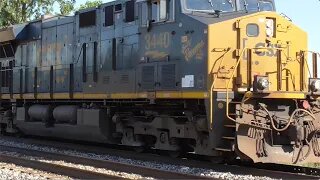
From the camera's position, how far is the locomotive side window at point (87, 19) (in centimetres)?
1409

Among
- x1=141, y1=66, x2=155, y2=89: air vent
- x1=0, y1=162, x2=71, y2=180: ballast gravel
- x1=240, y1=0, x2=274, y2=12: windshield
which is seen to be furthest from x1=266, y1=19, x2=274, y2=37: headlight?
x1=0, y1=162, x2=71, y2=180: ballast gravel

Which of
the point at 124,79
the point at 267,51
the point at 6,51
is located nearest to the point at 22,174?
the point at 124,79

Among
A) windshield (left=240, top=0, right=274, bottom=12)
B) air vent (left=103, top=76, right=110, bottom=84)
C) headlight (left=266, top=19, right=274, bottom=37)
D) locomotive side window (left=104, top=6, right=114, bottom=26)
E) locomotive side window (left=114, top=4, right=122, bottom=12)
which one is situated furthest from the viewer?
locomotive side window (left=104, top=6, right=114, bottom=26)

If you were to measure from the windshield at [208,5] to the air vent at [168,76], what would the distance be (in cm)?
135

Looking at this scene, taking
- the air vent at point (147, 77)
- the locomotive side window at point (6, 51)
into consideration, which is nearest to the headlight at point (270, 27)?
the air vent at point (147, 77)

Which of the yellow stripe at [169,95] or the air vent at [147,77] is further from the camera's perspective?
the air vent at [147,77]

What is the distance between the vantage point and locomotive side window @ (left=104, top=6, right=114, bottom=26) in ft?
43.6

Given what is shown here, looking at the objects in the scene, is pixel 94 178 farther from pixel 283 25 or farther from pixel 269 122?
pixel 283 25

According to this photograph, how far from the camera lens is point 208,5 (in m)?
10.7

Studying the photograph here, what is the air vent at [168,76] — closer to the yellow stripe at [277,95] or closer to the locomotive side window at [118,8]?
the yellow stripe at [277,95]

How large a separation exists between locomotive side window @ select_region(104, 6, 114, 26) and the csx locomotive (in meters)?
0.03

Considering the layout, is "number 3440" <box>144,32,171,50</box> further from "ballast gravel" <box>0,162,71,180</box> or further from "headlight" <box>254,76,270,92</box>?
"ballast gravel" <box>0,162,71,180</box>

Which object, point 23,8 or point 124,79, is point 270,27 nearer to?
point 124,79

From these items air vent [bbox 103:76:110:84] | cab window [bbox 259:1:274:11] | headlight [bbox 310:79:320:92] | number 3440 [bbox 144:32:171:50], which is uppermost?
cab window [bbox 259:1:274:11]
